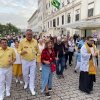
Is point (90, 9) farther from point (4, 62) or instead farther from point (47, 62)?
point (4, 62)

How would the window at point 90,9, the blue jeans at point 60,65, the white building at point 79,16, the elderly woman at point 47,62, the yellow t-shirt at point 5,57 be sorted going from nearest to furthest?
the yellow t-shirt at point 5,57
the elderly woman at point 47,62
the blue jeans at point 60,65
the white building at point 79,16
the window at point 90,9

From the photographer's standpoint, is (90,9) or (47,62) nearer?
(47,62)

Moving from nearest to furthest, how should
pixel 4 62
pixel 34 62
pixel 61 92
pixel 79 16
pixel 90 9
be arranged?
pixel 4 62
pixel 34 62
pixel 61 92
pixel 90 9
pixel 79 16

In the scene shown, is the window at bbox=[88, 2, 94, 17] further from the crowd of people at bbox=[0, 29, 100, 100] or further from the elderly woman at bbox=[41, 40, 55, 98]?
the elderly woman at bbox=[41, 40, 55, 98]

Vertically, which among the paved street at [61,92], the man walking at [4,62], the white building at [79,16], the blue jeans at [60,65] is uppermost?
the white building at [79,16]

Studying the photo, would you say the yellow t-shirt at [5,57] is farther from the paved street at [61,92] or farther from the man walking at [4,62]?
the paved street at [61,92]

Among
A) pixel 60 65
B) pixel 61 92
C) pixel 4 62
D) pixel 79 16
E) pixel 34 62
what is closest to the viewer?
pixel 4 62

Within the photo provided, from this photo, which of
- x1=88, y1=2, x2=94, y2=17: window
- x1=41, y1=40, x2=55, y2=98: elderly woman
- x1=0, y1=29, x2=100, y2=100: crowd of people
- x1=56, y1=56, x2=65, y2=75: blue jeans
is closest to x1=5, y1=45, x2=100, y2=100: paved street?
x1=0, y1=29, x2=100, y2=100: crowd of people

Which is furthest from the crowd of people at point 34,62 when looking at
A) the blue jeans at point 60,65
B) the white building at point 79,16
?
the white building at point 79,16

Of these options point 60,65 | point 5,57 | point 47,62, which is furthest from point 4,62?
point 60,65

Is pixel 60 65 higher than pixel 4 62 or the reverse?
the reverse

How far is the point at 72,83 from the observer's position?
6.59 meters

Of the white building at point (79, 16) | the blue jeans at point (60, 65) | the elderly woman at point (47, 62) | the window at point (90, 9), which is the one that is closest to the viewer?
the elderly woman at point (47, 62)

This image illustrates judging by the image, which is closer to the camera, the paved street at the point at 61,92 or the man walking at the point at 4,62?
the man walking at the point at 4,62
